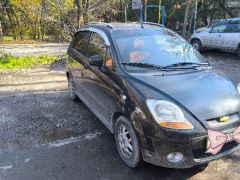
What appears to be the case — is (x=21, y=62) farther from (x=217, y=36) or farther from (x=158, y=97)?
(x=158, y=97)

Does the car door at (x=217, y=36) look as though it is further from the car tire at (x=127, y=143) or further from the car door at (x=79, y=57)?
the car tire at (x=127, y=143)

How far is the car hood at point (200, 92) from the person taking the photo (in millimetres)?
3381

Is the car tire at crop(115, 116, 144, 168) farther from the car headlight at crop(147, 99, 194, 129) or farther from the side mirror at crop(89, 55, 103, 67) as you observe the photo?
the side mirror at crop(89, 55, 103, 67)

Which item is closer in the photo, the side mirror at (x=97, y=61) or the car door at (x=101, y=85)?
the car door at (x=101, y=85)

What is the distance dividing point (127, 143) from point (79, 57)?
2.24 meters

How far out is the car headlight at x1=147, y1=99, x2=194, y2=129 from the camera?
3236 millimetres

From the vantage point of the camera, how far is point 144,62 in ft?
13.8

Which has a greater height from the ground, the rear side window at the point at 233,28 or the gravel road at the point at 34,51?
the rear side window at the point at 233,28

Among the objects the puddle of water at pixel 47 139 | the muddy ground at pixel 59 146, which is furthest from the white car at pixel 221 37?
the puddle of water at pixel 47 139

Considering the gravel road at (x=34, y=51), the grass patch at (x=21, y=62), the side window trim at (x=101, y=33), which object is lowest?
the gravel road at (x=34, y=51)

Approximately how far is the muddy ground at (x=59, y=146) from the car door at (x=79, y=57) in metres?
0.60

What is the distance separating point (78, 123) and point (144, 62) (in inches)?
71.1

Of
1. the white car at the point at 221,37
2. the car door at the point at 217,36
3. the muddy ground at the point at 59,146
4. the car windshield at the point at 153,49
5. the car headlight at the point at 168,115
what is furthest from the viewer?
the car door at the point at 217,36

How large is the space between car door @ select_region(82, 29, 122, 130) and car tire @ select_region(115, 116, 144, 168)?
0.77 ft
